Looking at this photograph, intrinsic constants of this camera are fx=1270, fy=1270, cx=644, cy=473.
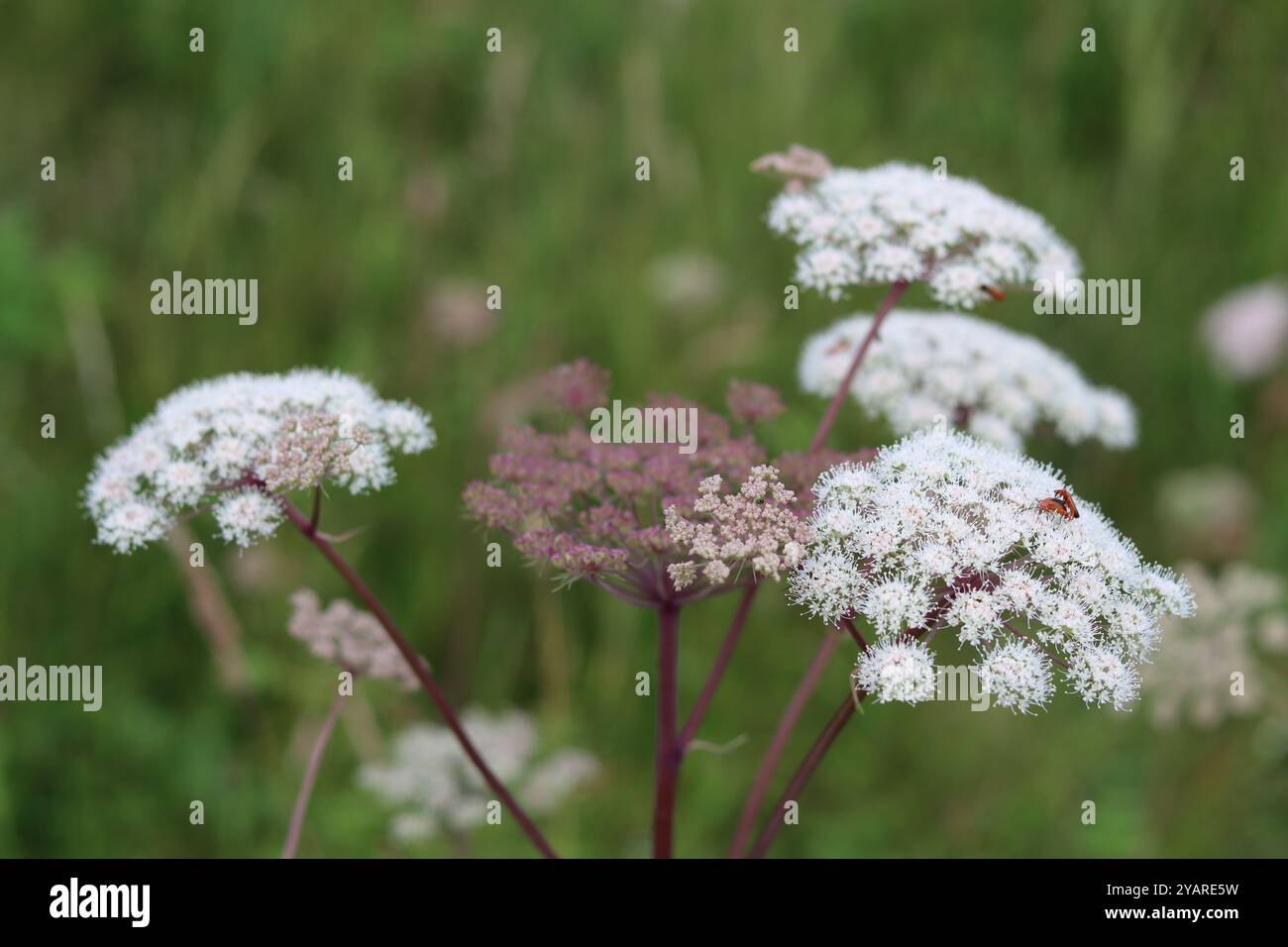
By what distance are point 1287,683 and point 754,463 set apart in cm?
334

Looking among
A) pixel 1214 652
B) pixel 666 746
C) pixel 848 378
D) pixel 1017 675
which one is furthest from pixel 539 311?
pixel 1017 675

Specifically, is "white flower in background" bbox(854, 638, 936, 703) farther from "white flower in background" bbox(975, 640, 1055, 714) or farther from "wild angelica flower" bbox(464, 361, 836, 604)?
"wild angelica flower" bbox(464, 361, 836, 604)

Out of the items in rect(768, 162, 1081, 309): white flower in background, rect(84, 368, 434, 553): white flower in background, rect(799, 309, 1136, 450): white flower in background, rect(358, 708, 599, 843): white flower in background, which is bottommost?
rect(358, 708, 599, 843): white flower in background

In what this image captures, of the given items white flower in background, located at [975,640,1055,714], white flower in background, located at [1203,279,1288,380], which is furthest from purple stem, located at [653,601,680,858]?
white flower in background, located at [1203,279,1288,380]

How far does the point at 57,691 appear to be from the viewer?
4676 millimetres

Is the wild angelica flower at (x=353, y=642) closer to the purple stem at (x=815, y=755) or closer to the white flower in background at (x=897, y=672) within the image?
the purple stem at (x=815, y=755)

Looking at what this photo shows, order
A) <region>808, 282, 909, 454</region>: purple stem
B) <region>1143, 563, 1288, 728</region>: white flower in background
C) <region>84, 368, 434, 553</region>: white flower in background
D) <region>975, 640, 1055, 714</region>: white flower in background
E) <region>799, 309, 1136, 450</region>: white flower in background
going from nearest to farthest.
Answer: <region>975, 640, 1055, 714</region>: white flower in background, <region>84, 368, 434, 553</region>: white flower in background, <region>808, 282, 909, 454</region>: purple stem, <region>799, 309, 1136, 450</region>: white flower in background, <region>1143, 563, 1288, 728</region>: white flower in background

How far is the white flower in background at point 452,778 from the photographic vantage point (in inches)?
130

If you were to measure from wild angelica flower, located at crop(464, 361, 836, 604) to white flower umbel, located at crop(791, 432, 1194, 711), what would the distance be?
0.52 feet

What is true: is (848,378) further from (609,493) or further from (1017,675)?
(1017,675)

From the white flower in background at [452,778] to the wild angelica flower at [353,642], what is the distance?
0.73 metres

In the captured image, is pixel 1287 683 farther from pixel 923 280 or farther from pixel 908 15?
pixel 908 15

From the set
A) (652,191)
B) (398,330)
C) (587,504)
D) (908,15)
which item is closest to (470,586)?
(398,330)

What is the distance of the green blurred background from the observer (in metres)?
4.75
